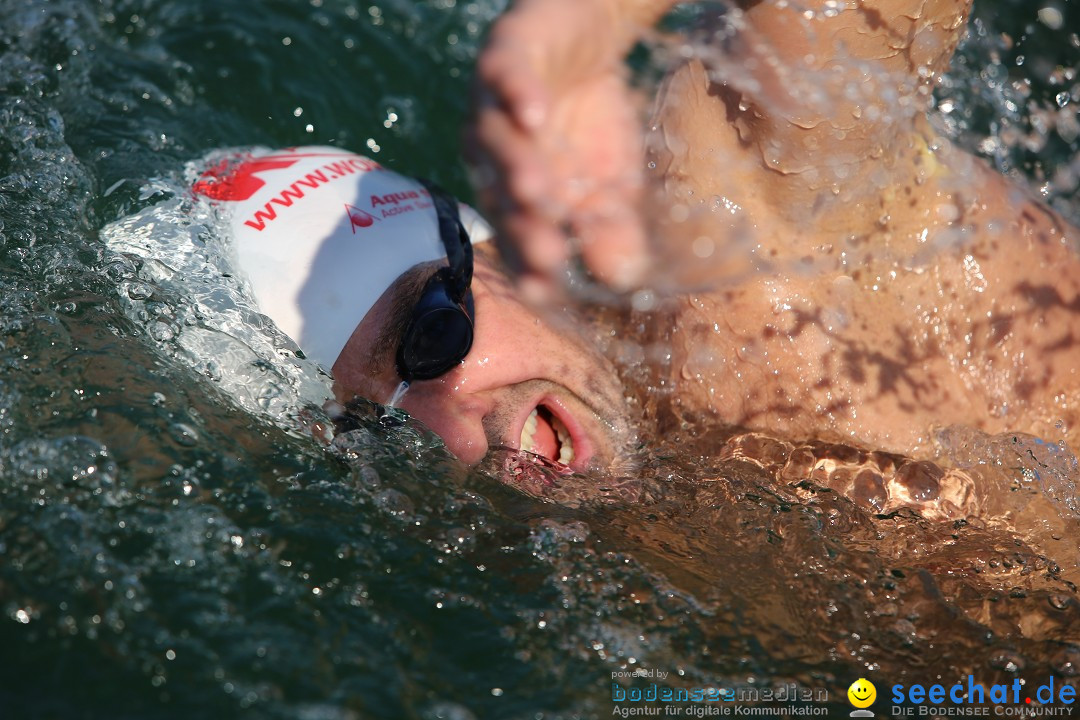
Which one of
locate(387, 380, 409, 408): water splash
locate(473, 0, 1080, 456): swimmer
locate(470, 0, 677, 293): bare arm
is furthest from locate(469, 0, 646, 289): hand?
locate(387, 380, 409, 408): water splash

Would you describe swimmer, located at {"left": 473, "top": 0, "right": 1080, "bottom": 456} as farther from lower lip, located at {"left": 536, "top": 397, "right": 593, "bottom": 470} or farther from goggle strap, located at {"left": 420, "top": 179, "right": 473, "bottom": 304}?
goggle strap, located at {"left": 420, "top": 179, "right": 473, "bottom": 304}

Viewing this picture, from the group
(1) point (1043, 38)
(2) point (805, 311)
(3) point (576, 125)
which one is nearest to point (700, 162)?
(2) point (805, 311)

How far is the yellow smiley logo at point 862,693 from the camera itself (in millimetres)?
1795

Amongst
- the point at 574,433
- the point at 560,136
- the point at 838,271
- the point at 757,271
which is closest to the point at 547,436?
the point at 574,433

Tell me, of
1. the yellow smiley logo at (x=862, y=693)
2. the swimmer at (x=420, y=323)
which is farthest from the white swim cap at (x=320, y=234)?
the yellow smiley logo at (x=862, y=693)

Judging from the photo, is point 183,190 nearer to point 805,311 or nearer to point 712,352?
point 712,352

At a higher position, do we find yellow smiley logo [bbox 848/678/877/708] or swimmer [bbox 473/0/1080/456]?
swimmer [bbox 473/0/1080/456]

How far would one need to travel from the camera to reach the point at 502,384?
2486 millimetres

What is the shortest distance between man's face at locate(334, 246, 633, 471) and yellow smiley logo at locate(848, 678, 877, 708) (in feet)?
A: 2.85

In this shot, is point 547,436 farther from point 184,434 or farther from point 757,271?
point 184,434

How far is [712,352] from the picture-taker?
7.70ft

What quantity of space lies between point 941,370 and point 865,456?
11.1 inches

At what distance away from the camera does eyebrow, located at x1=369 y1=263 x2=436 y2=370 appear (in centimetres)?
246

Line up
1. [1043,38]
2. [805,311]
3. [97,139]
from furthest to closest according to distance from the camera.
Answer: [1043,38]
[97,139]
[805,311]
